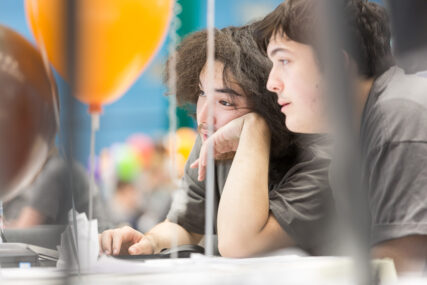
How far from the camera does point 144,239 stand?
3.77 feet

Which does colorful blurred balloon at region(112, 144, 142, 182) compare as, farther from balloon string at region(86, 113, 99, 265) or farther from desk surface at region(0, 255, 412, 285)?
desk surface at region(0, 255, 412, 285)

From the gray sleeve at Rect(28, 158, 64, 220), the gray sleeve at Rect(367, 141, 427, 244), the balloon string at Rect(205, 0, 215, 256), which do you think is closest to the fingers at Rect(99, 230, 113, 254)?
the gray sleeve at Rect(28, 158, 64, 220)

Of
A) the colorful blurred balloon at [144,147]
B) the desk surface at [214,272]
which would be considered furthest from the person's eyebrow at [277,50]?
Answer: the desk surface at [214,272]

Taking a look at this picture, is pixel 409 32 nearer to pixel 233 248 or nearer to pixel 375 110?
pixel 375 110

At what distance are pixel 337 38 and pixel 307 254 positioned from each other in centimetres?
67

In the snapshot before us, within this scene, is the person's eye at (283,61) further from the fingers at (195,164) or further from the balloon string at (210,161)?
the fingers at (195,164)

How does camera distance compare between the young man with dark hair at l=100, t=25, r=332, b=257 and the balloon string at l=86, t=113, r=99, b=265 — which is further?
the young man with dark hair at l=100, t=25, r=332, b=257

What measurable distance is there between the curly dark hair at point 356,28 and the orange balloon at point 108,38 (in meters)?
0.25

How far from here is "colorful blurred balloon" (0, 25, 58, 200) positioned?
982 millimetres

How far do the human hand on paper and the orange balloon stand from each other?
29 cm

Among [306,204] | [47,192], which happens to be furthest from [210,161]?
[47,192]

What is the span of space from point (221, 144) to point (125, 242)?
Result: 0.30 metres

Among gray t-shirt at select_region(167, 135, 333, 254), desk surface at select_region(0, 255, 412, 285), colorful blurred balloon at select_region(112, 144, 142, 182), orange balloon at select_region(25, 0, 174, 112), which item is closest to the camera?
orange balloon at select_region(25, 0, 174, 112)

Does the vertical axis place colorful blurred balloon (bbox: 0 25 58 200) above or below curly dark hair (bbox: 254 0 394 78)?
below
